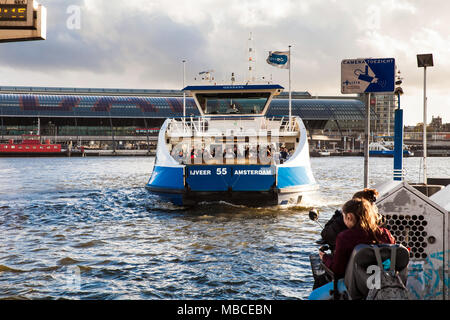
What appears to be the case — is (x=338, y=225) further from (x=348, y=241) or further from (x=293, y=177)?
(x=293, y=177)

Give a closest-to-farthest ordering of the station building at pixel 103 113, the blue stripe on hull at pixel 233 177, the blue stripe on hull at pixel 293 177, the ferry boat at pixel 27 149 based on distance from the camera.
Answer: the blue stripe on hull at pixel 233 177
the blue stripe on hull at pixel 293 177
the ferry boat at pixel 27 149
the station building at pixel 103 113

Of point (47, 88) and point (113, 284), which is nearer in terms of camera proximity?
point (113, 284)

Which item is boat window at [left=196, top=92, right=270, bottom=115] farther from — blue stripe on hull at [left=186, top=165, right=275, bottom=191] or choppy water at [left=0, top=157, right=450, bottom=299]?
blue stripe on hull at [left=186, top=165, right=275, bottom=191]

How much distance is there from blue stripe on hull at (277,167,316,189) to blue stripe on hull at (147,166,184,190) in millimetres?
3491

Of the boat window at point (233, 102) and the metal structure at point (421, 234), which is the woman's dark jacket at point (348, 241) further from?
the boat window at point (233, 102)

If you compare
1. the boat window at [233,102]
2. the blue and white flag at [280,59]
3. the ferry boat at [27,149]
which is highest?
the blue and white flag at [280,59]

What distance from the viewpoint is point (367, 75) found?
8438 millimetres

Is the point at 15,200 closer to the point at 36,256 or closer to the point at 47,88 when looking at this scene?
the point at 36,256

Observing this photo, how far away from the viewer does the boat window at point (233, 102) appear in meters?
21.5

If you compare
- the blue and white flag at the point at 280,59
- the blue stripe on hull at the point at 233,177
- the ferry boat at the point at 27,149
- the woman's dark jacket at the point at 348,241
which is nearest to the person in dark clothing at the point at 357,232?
the woman's dark jacket at the point at 348,241

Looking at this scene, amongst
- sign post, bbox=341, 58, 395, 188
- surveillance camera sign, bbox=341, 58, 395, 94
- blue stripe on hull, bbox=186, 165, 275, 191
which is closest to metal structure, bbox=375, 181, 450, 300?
sign post, bbox=341, 58, 395, 188

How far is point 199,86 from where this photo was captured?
20844 millimetres
